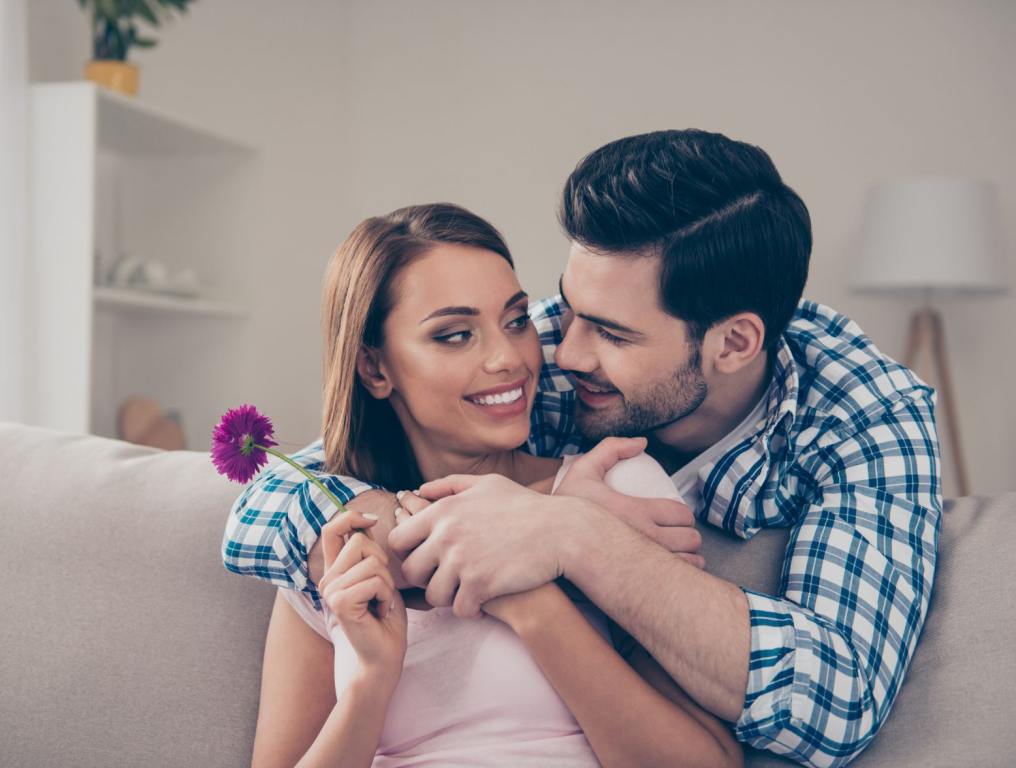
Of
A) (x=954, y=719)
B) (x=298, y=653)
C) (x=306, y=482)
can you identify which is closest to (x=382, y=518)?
(x=306, y=482)

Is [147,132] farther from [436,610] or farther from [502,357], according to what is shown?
[436,610]

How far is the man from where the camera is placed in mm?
1058

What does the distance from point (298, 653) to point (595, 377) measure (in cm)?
56

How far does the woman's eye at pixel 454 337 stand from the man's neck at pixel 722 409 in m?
0.42

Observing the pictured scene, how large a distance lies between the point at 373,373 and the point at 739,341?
1.74ft

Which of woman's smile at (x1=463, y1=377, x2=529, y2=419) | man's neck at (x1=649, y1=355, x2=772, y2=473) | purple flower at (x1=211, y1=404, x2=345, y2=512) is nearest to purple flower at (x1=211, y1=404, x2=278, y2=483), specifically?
purple flower at (x1=211, y1=404, x2=345, y2=512)

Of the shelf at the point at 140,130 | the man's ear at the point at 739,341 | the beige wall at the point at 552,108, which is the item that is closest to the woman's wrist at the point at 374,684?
the man's ear at the point at 739,341

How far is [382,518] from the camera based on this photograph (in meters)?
1.15

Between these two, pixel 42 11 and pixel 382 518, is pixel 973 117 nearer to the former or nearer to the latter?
pixel 42 11

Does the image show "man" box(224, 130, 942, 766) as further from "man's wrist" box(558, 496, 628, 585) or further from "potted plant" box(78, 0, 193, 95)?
"potted plant" box(78, 0, 193, 95)

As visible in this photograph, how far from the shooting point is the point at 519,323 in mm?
1321

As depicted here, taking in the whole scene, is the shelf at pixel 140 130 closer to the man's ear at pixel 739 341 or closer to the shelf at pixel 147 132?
the shelf at pixel 147 132

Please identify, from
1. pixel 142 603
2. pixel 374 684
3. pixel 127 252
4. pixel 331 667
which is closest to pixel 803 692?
pixel 374 684

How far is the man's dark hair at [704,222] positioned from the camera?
1.46 meters
